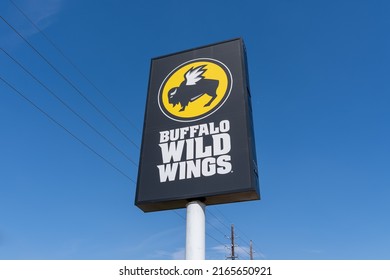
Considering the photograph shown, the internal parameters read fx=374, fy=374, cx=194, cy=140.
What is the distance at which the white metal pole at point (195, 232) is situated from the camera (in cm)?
743

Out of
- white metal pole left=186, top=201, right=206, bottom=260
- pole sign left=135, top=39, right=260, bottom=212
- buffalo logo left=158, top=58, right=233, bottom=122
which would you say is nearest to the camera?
white metal pole left=186, top=201, right=206, bottom=260

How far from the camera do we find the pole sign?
25.3ft

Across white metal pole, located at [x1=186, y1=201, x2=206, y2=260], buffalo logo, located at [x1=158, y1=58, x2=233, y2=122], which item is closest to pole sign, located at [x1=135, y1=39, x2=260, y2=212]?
buffalo logo, located at [x1=158, y1=58, x2=233, y2=122]

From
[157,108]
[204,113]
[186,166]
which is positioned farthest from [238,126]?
[157,108]

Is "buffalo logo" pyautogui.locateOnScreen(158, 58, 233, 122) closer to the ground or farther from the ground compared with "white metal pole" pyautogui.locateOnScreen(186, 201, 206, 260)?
farther from the ground

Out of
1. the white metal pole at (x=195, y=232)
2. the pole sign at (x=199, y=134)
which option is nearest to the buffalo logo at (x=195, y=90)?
the pole sign at (x=199, y=134)

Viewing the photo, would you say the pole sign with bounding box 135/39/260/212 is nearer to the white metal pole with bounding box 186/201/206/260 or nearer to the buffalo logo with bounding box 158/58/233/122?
the buffalo logo with bounding box 158/58/233/122

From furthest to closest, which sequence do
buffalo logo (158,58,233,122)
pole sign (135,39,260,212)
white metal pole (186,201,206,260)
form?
buffalo logo (158,58,233,122) → pole sign (135,39,260,212) → white metal pole (186,201,206,260)

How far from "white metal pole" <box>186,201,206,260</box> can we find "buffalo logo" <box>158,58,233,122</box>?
6.61 ft

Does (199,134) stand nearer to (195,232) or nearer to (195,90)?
(195,90)

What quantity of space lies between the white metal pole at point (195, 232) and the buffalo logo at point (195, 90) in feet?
6.61
